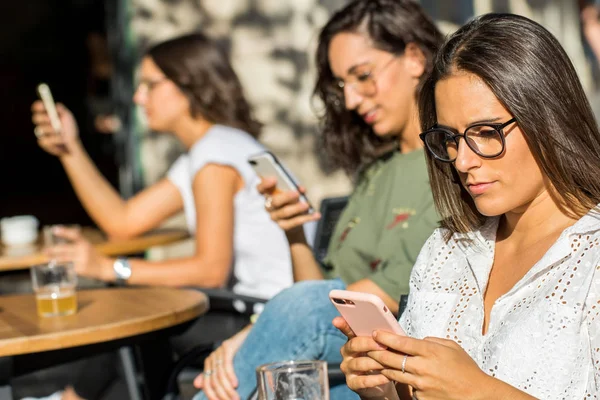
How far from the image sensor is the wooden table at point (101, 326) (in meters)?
2.29

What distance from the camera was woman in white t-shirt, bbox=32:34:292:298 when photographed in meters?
3.45

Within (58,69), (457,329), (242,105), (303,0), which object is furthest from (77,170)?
(58,69)

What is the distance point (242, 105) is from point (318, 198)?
145 cm

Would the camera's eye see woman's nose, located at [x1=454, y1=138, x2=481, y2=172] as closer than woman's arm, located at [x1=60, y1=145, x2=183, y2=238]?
Yes

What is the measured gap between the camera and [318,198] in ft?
17.6

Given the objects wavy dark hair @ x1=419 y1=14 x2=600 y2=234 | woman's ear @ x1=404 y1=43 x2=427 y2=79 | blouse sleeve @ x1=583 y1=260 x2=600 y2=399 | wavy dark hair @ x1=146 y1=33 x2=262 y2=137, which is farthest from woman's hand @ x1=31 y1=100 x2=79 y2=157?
blouse sleeve @ x1=583 y1=260 x2=600 y2=399

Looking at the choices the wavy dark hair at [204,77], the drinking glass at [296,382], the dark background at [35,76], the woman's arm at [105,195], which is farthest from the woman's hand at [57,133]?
the dark background at [35,76]

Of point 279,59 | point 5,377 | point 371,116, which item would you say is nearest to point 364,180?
point 371,116

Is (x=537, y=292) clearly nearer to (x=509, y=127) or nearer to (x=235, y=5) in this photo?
(x=509, y=127)

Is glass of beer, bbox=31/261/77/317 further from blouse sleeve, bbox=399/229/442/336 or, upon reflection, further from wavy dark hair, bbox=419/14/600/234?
wavy dark hair, bbox=419/14/600/234

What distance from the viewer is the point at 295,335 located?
2250 millimetres

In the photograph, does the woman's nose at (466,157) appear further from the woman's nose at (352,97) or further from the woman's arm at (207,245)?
the woman's arm at (207,245)

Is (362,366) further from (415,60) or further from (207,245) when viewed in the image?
(207,245)

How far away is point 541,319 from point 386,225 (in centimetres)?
110
